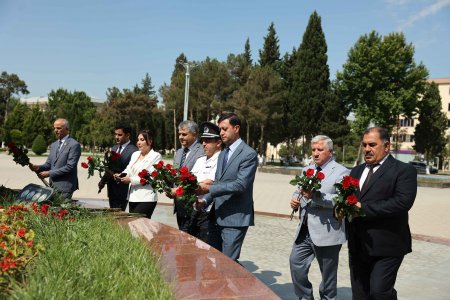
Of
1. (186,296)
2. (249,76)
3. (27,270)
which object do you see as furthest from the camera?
(249,76)

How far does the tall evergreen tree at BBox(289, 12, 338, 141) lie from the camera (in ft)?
167

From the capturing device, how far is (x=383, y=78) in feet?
155

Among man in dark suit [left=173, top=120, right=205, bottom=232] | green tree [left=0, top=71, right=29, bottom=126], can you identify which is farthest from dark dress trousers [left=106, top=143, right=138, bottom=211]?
green tree [left=0, top=71, right=29, bottom=126]

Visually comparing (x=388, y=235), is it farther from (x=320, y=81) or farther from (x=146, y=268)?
(x=320, y=81)

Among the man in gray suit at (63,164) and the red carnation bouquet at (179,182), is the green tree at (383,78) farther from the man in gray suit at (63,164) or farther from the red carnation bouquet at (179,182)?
the red carnation bouquet at (179,182)

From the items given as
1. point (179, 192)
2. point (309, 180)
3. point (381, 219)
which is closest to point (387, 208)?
point (381, 219)

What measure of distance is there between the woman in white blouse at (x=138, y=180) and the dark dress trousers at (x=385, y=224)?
9.21 feet

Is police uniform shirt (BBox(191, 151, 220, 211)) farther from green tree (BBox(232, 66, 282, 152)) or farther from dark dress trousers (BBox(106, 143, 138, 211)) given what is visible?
green tree (BBox(232, 66, 282, 152))

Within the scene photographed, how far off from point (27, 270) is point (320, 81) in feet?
163

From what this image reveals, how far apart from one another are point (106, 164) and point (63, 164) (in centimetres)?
92

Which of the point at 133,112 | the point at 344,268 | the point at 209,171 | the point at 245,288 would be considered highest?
the point at 133,112

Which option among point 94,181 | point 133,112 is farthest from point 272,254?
point 133,112

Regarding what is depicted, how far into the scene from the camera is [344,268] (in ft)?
23.1

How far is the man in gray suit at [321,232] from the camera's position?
14.4 ft
